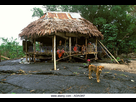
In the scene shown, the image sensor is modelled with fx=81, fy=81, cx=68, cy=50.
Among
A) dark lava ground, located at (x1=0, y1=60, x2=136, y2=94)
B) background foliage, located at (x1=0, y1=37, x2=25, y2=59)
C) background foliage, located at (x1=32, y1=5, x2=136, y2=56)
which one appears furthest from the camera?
background foliage, located at (x1=0, y1=37, x2=25, y2=59)

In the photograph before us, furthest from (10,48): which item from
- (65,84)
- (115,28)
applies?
(115,28)

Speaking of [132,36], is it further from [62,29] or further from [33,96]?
[33,96]

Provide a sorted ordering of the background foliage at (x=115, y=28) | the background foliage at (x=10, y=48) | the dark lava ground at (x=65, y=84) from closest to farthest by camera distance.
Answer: the dark lava ground at (x=65, y=84) → the background foliage at (x=115, y=28) → the background foliage at (x=10, y=48)

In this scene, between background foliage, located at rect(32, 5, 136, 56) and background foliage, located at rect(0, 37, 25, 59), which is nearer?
background foliage, located at rect(32, 5, 136, 56)

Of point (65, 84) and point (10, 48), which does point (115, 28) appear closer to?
point (65, 84)

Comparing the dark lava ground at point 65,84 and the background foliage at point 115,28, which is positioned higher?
the background foliage at point 115,28

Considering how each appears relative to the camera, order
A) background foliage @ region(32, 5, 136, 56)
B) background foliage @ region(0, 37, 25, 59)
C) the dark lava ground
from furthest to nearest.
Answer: background foliage @ region(0, 37, 25, 59), background foliage @ region(32, 5, 136, 56), the dark lava ground

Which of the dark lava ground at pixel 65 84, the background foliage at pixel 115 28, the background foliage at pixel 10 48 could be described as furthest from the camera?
the background foliage at pixel 10 48

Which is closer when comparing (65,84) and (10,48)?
(65,84)

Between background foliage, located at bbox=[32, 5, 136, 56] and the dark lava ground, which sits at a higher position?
background foliage, located at bbox=[32, 5, 136, 56]

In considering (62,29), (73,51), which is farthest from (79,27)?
(73,51)

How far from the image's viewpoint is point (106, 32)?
10.5m

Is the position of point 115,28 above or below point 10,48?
above

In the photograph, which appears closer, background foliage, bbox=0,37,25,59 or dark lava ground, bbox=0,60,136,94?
dark lava ground, bbox=0,60,136,94
